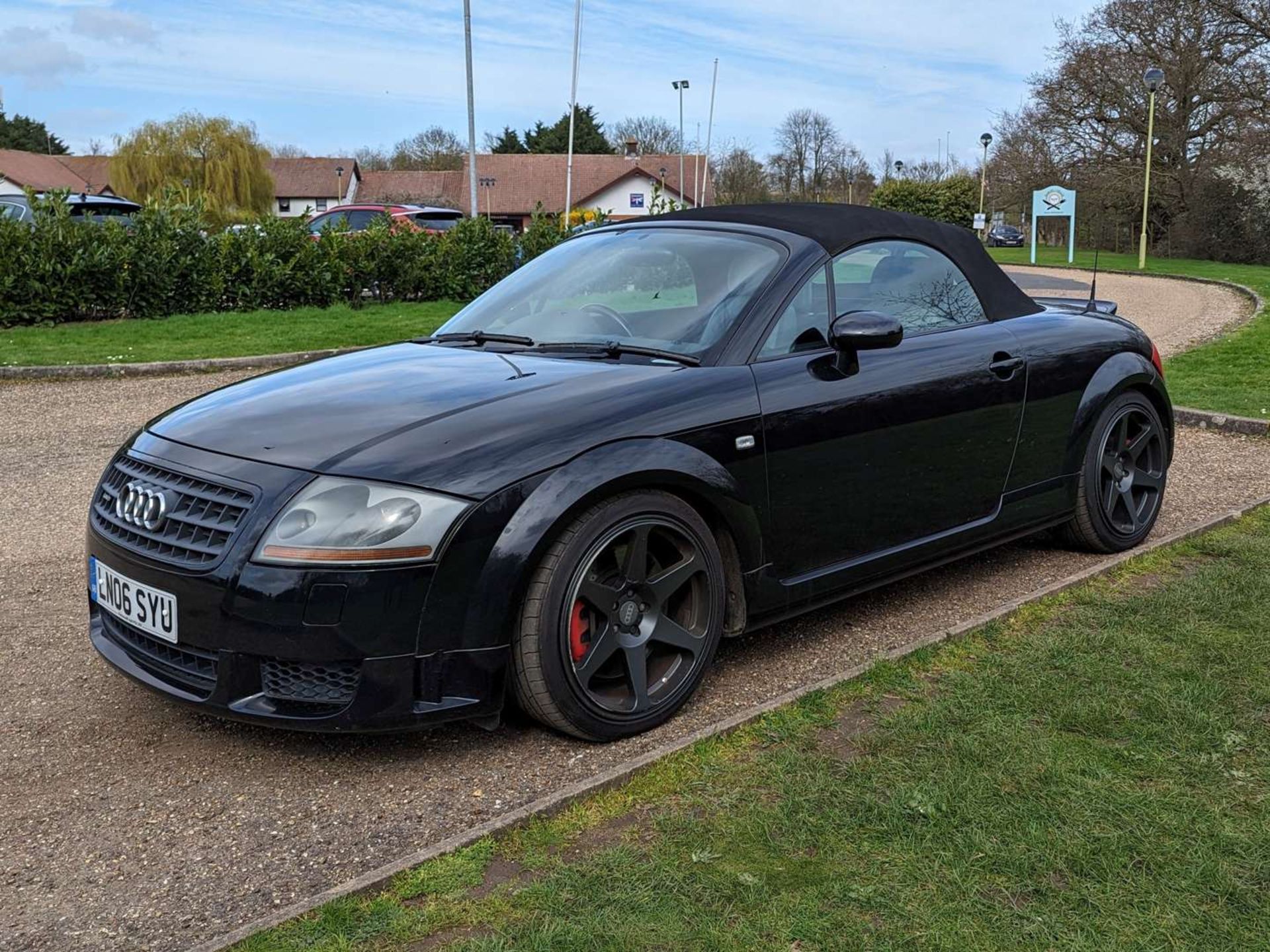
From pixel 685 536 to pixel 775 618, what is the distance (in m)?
0.57

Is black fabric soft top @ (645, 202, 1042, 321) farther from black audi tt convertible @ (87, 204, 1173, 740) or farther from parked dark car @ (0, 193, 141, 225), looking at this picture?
parked dark car @ (0, 193, 141, 225)

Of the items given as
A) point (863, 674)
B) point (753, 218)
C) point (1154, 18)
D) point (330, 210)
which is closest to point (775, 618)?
point (863, 674)

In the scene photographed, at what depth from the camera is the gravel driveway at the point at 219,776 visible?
2.74 metres

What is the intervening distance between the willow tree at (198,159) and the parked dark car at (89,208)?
145 ft

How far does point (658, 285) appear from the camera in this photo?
425 cm

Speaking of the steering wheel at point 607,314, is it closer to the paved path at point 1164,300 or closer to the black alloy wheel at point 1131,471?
the black alloy wheel at point 1131,471

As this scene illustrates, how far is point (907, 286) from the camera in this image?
454 cm

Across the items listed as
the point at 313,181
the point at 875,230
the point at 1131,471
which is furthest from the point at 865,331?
the point at 313,181

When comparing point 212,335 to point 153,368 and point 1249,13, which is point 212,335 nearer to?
point 153,368

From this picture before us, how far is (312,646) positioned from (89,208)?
1578cm

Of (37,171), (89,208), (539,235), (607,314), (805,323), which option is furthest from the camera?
(37,171)

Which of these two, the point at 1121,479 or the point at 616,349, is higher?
the point at 616,349

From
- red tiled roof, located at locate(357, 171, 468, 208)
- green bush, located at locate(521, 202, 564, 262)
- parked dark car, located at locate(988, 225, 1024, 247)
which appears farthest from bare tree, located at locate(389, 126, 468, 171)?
green bush, located at locate(521, 202, 564, 262)

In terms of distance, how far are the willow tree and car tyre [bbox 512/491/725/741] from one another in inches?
2440
